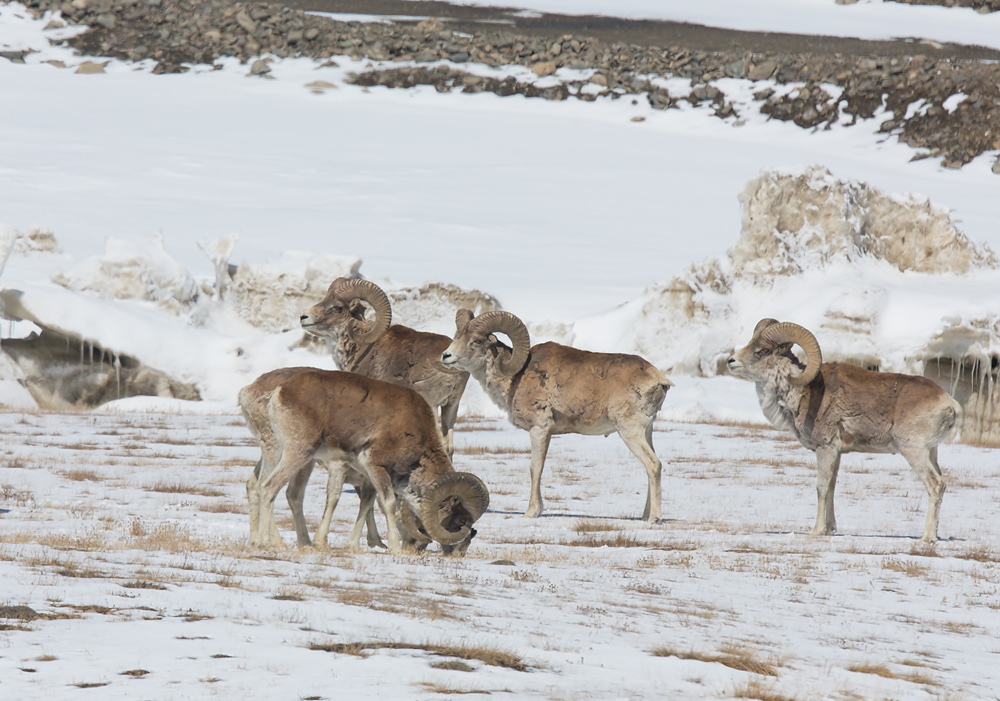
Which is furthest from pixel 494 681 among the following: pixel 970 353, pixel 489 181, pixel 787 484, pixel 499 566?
pixel 489 181

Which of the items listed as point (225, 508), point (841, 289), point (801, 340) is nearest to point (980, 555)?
point (801, 340)

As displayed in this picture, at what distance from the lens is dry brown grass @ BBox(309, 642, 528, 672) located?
21.2ft

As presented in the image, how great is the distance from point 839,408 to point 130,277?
24638 millimetres

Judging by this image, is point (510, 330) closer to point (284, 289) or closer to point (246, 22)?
point (284, 289)

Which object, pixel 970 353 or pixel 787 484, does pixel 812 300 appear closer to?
pixel 970 353

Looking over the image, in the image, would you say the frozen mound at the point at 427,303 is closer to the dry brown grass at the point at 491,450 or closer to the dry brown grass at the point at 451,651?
the dry brown grass at the point at 491,450

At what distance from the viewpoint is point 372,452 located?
10742 millimetres

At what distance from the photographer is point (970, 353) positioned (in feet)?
85.4

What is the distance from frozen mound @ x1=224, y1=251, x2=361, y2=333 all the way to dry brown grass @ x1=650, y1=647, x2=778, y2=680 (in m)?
28.3

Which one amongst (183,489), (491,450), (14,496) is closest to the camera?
(14,496)

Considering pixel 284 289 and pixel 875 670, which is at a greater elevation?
pixel 284 289

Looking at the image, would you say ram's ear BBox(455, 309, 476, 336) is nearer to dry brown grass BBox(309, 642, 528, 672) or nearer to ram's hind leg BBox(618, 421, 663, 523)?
ram's hind leg BBox(618, 421, 663, 523)

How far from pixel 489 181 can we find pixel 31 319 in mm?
32475

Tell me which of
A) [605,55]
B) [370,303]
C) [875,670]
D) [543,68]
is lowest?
[875,670]
